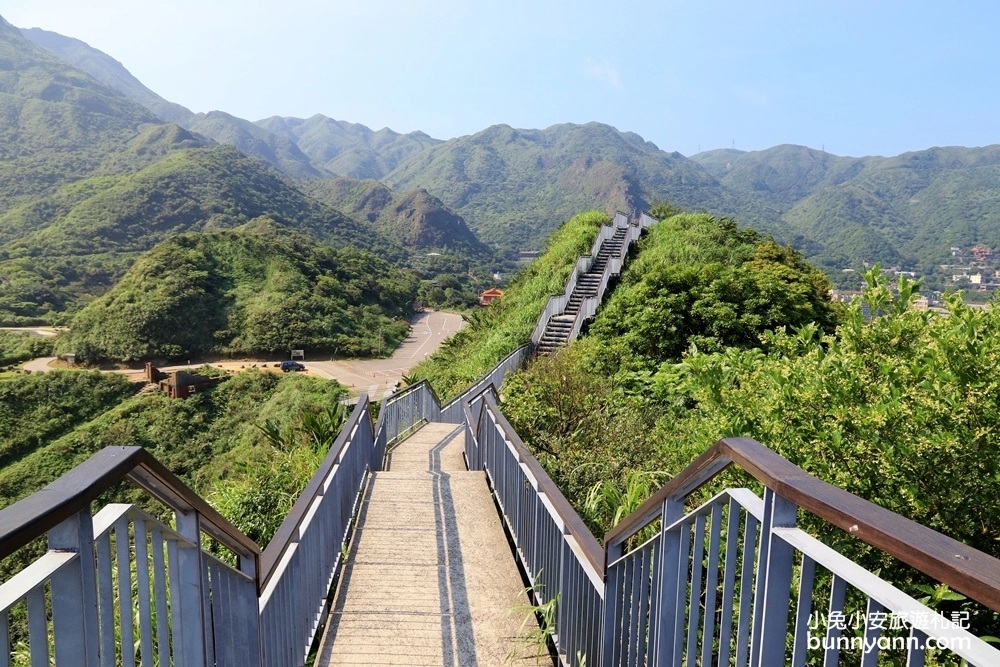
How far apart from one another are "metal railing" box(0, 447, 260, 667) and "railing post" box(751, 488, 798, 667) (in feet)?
4.73

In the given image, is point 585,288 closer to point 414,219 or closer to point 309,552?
point 309,552

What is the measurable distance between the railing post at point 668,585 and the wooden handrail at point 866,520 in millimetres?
98

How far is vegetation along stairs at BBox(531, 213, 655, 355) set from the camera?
61.3 ft

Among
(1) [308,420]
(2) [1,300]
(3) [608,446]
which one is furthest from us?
(2) [1,300]

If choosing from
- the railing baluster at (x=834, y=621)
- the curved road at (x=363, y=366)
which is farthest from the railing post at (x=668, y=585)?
the curved road at (x=363, y=366)

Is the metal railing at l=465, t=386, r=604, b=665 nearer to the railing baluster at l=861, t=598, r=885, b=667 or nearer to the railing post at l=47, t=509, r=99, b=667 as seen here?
the railing baluster at l=861, t=598, r=885, b=667

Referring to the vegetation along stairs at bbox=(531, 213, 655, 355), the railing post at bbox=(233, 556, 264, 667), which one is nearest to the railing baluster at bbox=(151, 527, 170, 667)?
the railing post at bbox=(233, 556, 264, 667)

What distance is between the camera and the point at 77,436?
44812 millimetres

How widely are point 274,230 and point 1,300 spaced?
35217 millimetres

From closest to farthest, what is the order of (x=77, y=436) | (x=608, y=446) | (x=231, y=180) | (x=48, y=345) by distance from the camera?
(x=608, y=446), (x=77, y=436), (x=48, y=345), (x=231, y=180)

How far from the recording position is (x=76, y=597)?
1.41 meters

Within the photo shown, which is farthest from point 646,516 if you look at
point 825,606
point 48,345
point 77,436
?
point 48,345

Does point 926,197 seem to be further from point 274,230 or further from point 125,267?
point 125,267

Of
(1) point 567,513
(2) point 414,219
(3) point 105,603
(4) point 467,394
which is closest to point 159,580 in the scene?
(3) point 105,603
